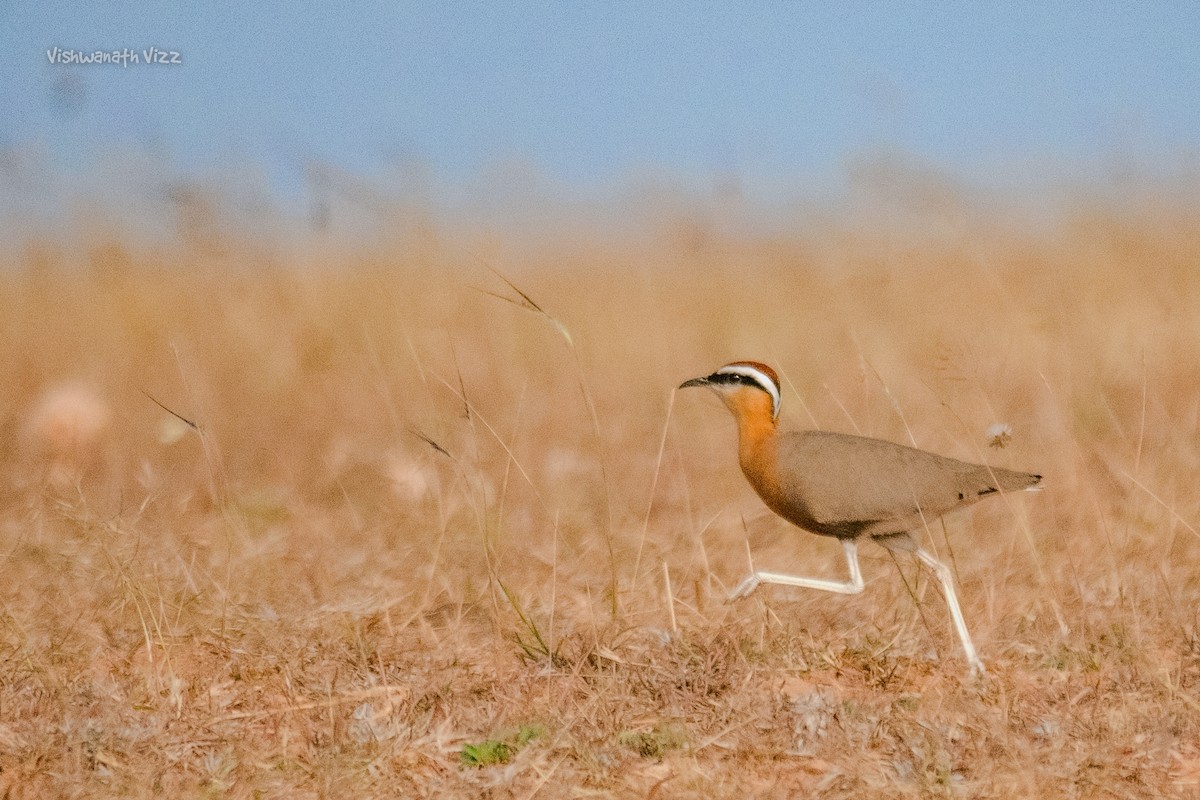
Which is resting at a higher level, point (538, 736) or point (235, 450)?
point (538, 736)

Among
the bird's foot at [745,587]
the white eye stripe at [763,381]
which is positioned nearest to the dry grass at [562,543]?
the bird's foot at [745,587]

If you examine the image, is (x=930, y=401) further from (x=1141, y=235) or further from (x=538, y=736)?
(x=538, y=736)

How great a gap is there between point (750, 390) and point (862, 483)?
1.92ft

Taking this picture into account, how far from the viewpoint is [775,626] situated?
4.51 m

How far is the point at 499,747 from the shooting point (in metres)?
3.59

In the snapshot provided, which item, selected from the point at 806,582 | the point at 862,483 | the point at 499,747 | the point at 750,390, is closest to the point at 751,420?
the point at 750,390

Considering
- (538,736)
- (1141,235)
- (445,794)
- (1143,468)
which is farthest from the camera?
(1141,235)

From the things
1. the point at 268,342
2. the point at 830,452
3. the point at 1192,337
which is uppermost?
the point at 830,452

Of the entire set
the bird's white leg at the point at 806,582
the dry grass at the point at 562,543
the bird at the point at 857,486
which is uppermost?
the bird at the point at 857,486

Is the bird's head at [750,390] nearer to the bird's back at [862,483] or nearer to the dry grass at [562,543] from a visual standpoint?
the bird's back at [862,483]

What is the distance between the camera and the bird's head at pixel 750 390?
4.70 metres

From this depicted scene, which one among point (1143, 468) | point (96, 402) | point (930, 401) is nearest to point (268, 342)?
point (96, 402)

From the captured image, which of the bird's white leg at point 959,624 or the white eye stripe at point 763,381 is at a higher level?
the white eye stripe at point 763,381

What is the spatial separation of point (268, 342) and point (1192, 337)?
6.44 meters
